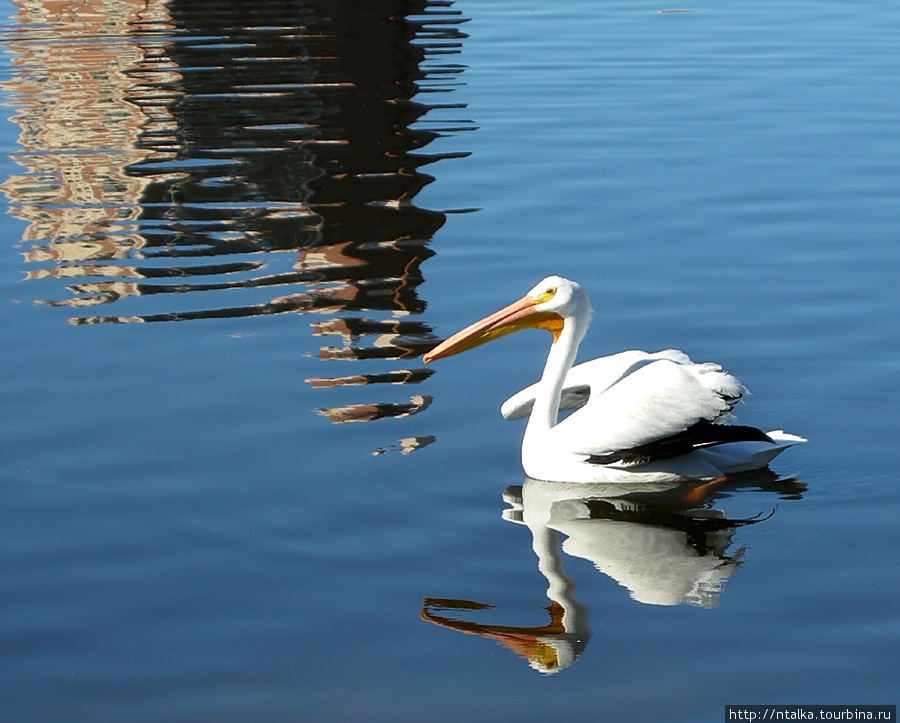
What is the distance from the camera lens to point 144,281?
322 inches

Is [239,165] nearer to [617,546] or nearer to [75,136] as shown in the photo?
[75,136]

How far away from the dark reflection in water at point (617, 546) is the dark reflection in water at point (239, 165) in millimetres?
1093

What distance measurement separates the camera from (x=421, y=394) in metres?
6.53

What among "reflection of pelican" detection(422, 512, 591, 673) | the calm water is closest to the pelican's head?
the calm water

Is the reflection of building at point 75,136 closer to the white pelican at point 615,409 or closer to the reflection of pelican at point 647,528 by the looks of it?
the white pelican at point 615,409

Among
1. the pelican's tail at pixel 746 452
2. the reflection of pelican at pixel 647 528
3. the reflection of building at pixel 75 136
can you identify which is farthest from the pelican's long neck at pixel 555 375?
the reflection of building at pixel 75 136

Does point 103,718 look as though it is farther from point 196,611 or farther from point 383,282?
point 383,282

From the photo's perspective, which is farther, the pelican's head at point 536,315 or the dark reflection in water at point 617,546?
the pelican's head at point 536,315

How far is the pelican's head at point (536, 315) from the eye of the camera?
596 centimetres

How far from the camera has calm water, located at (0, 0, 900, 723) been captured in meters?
4.49

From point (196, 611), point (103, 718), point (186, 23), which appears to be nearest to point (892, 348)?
point (196, 611)

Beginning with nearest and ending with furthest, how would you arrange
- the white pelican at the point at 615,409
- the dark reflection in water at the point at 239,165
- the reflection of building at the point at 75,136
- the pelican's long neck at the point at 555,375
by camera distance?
the white pelican at the point at 615,409 < the pelican's long neck at the point at 555,375 < the dark reflection in water at the point at 239,165 < the reflection of building at the point at 75,136

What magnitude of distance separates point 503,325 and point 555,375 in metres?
0.33

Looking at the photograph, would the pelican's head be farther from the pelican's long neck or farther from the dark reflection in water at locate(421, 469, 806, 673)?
the dark reflection in water at locate(421, 469, 806, 673)
